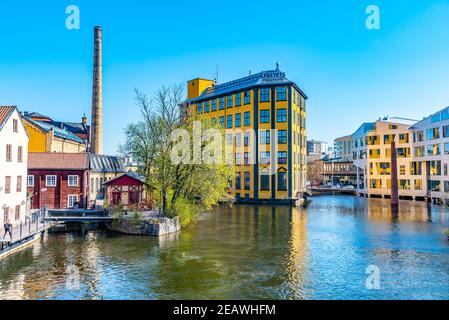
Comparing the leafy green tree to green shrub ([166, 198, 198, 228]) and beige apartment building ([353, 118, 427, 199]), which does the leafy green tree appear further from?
beige apartment building ([353, 118, 427, 199])

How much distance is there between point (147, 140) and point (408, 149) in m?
57.6

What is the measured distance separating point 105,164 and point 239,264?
3421cm

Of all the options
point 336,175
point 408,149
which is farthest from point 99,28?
point 336,175

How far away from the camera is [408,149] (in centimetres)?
7506

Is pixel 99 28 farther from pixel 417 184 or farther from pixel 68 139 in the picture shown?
pixel 417 184

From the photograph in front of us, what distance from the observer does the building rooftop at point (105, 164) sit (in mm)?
47188

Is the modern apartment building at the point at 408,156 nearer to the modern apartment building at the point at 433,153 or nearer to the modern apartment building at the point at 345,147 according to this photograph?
the modern apartment building at the point at 433,153

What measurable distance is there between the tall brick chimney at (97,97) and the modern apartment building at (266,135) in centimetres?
2086

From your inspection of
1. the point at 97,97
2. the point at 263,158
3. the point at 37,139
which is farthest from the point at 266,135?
the point at 37,139

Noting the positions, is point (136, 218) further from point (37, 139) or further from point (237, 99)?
point (237, 99)

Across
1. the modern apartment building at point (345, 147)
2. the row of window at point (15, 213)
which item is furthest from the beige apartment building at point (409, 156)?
the row of window at point (15, 213)

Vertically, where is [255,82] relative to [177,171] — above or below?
above

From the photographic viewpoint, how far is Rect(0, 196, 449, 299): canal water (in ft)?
58.7

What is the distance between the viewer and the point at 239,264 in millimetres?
22969
